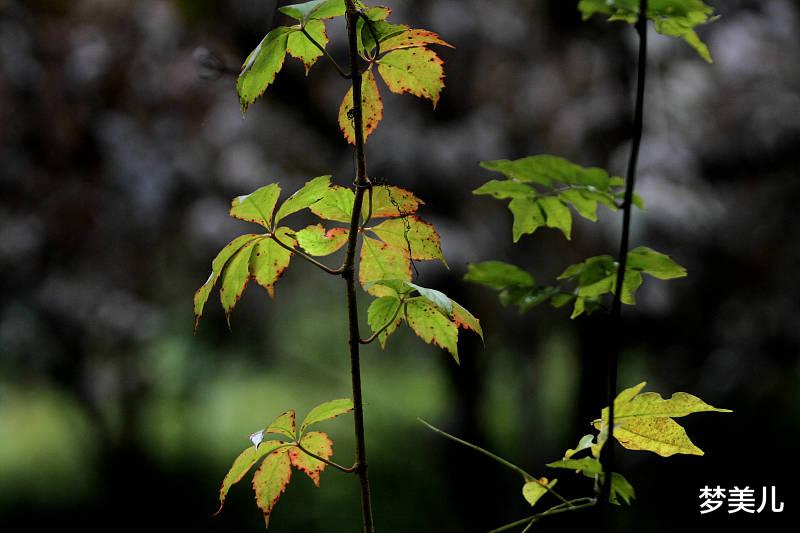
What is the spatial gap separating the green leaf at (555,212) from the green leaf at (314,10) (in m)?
0.14

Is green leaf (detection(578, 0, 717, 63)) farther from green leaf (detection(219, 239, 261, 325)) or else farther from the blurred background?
the blurred background

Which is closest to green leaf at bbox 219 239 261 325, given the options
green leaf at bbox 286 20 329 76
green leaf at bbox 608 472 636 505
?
green leaf at bbox 286 20 329 76

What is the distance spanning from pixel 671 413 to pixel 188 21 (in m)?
2.19

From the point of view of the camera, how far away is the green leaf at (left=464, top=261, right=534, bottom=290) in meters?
0.34

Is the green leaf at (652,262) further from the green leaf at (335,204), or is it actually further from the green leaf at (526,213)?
the green leaf at (335,204)

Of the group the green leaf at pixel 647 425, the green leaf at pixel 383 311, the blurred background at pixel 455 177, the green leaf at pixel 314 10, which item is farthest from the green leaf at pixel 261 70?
the blurred background at pixel 455 177

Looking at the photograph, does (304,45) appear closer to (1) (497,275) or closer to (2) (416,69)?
(2) (416,69)

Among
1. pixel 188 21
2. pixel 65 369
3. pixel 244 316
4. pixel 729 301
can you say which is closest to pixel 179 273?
pixel 244 316

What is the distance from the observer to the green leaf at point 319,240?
419 millimetres

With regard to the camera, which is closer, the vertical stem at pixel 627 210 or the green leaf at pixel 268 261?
the vertical stem at pixel 627 210

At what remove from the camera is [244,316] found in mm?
2758

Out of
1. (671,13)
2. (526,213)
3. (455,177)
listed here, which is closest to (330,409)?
(526,213)

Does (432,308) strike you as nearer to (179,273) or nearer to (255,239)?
(255,239)

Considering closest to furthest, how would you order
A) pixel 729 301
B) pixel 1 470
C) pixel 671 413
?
pixel 671 413 < pixel 729 301 < pixel 1 470
